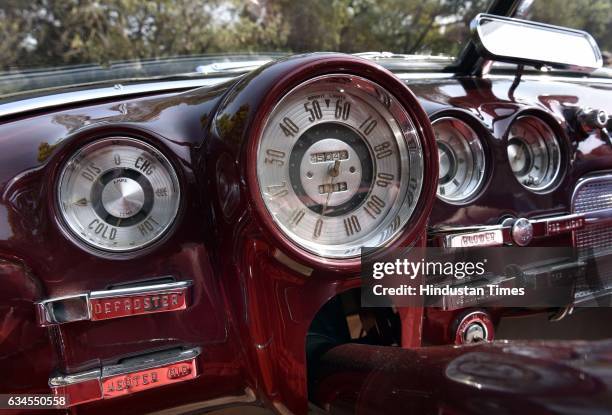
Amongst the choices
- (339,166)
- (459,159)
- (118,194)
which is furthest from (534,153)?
(118,194)

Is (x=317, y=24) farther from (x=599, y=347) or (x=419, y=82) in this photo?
(x=599, y=347)

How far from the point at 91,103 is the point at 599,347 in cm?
136

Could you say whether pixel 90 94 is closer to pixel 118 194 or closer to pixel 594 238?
pixel 118 194

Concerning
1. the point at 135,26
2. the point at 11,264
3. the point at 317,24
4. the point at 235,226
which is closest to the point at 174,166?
the point at 235,226

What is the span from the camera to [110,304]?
1281mm

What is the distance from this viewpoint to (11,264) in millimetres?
1261

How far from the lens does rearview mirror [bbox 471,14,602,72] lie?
203cm

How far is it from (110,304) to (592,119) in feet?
6.11

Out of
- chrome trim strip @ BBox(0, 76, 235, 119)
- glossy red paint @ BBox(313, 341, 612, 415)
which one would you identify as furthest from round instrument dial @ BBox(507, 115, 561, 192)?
chrome trim strip @ BBox(0, 76, 235, 119)

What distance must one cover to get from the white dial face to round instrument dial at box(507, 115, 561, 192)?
79 cm

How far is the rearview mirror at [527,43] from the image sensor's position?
203cm

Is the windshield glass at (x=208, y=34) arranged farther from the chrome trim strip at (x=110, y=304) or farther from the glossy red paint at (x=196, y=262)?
the chrome trim strip at (x=110, y=304)

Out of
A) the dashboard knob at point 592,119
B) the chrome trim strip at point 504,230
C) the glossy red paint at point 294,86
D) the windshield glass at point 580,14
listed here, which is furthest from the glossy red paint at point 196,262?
the windshield glass at point 580,14

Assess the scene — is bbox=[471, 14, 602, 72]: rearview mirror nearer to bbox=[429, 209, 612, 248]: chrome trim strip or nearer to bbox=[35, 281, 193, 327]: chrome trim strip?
bbox=[429, 209, 612, 248]: chrome trim strip
